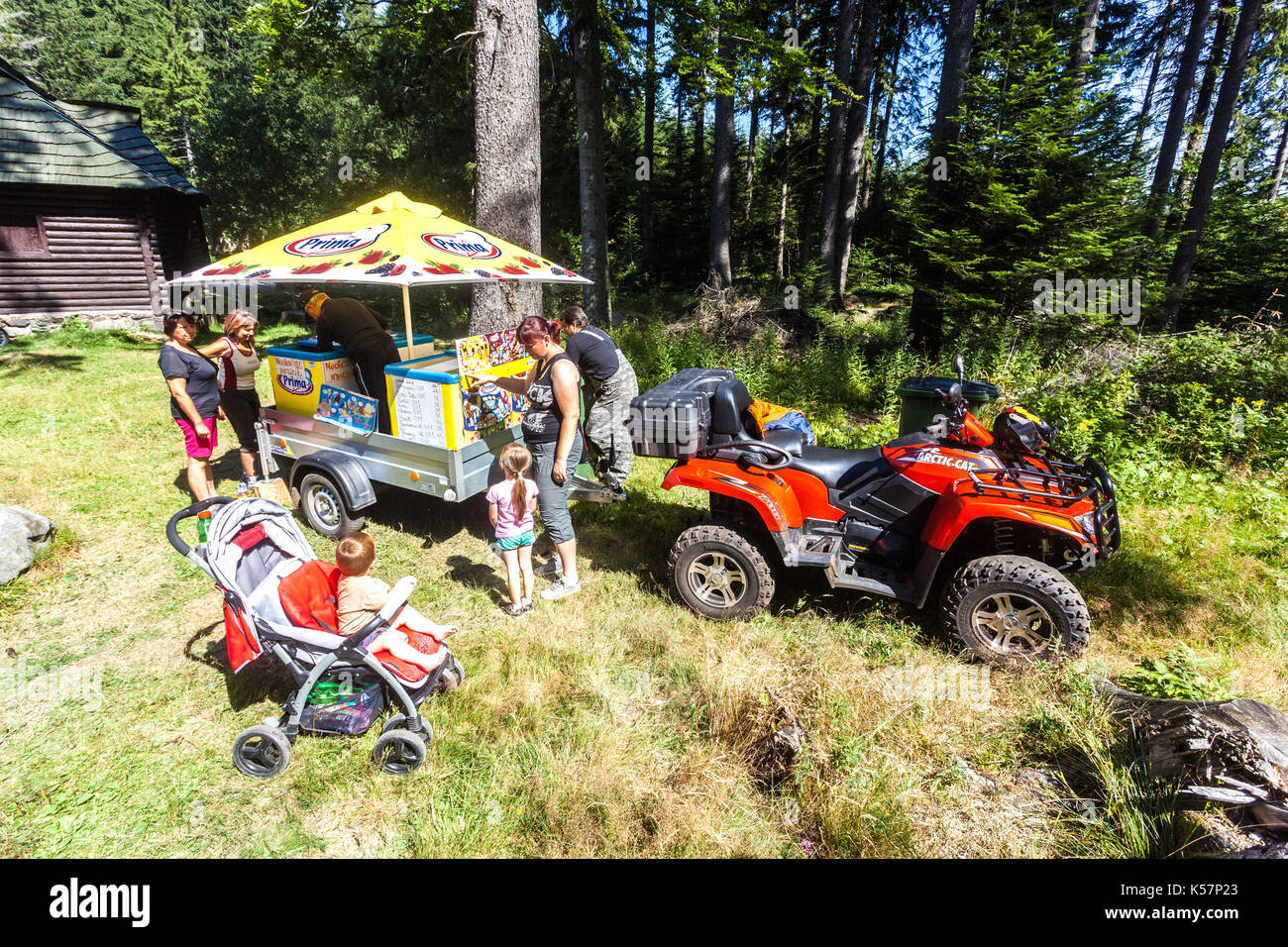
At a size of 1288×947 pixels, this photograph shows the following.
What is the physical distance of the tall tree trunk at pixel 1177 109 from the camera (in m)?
15.1

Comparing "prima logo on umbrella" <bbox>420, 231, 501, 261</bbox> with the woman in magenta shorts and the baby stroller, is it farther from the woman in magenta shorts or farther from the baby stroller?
the baby stroller

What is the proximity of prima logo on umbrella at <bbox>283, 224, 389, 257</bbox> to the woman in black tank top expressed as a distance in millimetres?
1877

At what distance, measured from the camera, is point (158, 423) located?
854 cm

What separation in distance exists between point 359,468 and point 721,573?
3240 millimetres

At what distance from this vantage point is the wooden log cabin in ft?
46.1

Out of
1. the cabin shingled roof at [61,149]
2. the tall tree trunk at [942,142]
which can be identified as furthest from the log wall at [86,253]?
the tall tree trunk at [942,142]

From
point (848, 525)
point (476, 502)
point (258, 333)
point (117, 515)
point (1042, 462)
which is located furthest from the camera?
point (258, 333)

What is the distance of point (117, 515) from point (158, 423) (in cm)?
334

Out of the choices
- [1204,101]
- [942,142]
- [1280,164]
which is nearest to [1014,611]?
[942,142]

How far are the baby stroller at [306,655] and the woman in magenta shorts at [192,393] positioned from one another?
2534mm

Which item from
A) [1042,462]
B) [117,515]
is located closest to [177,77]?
[117,515]

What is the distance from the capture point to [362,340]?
5480 millimetres

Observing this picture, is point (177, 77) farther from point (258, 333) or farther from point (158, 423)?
point (158, 423)

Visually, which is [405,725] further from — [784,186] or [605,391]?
[784,186]
